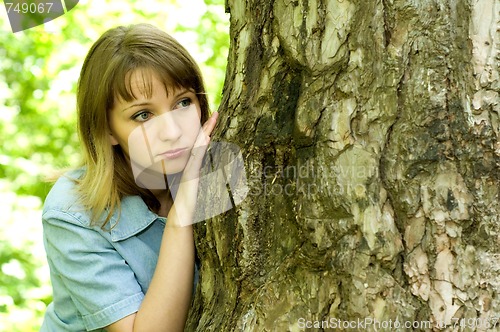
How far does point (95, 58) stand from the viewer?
2193 millimetres

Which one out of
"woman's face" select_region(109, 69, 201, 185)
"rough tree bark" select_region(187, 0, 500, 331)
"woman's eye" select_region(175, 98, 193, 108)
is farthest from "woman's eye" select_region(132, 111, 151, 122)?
"rough tree bark" select_region(187, 0, 500, 331)

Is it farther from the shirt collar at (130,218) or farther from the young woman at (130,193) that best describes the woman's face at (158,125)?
the shirt collar at (130,218)

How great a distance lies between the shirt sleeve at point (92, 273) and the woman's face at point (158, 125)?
32 centimetres

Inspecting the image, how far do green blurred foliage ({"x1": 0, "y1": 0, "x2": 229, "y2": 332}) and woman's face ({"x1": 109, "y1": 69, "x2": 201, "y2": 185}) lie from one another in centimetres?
399

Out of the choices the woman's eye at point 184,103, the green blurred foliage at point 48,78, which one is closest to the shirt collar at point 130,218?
the woman's eye at point 184,103

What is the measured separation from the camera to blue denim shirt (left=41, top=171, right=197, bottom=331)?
1.90 m

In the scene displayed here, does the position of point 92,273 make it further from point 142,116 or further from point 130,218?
point 142,116

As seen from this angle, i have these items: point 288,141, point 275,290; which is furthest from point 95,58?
point 275,290

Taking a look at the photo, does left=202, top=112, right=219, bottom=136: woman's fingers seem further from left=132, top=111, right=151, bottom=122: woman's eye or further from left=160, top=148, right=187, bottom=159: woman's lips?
left=132, top=111, right=151, bottom=122: woman's eye

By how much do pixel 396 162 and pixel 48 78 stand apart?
5.84 meters

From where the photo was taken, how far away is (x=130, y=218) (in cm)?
206

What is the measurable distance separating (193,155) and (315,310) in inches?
25.0

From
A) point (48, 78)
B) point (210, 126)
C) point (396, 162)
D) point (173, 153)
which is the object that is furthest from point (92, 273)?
point (48, 78)

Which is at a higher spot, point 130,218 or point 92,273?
point 130,218
